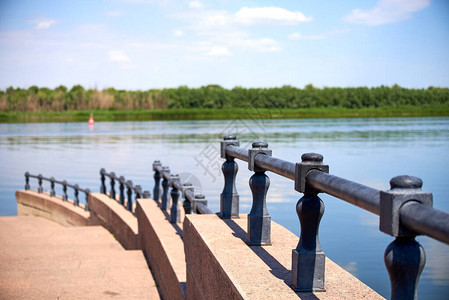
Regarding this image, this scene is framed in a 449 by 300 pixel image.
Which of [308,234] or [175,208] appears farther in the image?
[175,208]

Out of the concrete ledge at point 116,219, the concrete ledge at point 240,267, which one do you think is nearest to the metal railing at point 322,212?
the concrete ledge at point 240,267

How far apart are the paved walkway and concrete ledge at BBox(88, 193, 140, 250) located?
285 mm

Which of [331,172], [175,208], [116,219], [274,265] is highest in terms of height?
[274,265]

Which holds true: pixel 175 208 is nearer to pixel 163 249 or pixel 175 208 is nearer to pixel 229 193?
pixel 163 249

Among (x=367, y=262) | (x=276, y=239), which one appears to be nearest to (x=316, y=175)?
(x=276, y=239)

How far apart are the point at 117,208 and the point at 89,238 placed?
3.49 ft

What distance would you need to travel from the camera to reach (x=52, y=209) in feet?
49.2

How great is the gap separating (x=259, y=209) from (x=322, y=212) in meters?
0.97

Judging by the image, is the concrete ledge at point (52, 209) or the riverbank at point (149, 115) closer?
the concrete ledge at point (52, 209)

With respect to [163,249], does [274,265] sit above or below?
above

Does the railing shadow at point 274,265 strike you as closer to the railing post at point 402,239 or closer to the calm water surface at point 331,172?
the railing post at point 402,239

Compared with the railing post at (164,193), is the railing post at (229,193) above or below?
above

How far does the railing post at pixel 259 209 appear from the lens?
323cm

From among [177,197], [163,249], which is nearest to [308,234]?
[163,249]
